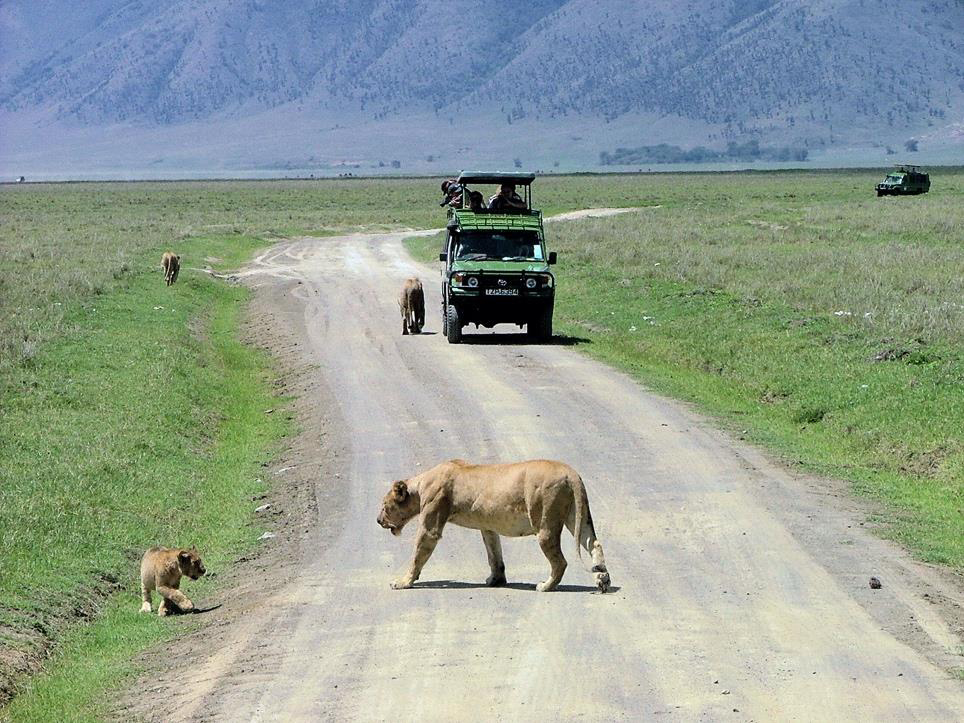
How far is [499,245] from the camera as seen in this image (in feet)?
99.4

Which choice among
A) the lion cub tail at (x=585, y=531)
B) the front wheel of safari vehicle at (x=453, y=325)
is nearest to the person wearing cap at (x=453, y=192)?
the front wheel of safari vehicle at (x=453, y=325)

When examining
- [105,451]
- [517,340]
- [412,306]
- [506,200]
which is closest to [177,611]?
[105,451]

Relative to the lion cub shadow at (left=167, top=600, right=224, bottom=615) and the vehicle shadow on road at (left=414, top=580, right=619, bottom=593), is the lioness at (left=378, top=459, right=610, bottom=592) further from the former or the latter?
the lion cub shadow at (left=167, top=600, right=224, bottom=615)

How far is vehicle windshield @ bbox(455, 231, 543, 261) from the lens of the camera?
30219mm

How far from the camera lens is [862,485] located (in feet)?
54.6

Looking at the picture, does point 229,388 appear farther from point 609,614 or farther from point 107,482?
point 609,614

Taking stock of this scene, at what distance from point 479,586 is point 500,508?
944 mm

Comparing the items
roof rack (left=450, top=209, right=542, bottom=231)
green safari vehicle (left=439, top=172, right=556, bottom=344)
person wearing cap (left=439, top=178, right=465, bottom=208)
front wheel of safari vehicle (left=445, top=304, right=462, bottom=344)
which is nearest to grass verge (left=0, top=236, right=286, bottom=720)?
front wheel of safari vehicle (left=445, top=304, right=462, bottom=344)

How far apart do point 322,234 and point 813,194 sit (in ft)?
166

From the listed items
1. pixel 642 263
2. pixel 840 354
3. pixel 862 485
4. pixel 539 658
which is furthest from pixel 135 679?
pixel 642 263

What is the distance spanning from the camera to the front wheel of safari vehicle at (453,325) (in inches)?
1148

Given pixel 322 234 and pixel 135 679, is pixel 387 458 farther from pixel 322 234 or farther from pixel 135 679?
pixel 322 234

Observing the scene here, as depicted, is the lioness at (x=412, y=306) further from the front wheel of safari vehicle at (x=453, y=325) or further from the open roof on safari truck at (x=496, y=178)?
the open roof on safari truck at (x=496, y=178)

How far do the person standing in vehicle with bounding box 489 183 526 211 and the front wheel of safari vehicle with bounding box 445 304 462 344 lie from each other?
11.7ft
